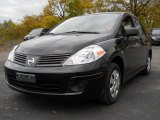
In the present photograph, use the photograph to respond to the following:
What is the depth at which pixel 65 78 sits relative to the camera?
3.84 m

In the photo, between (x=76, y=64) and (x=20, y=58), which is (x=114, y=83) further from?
(x=20, y=58)

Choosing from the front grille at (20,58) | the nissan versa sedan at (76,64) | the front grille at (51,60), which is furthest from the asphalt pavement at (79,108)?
the front grille at (20,58)

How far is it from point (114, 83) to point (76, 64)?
985 millimetres

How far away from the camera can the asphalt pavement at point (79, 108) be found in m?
3.97

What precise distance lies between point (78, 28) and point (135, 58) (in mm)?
1296

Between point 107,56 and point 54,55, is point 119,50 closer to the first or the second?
point 107,56

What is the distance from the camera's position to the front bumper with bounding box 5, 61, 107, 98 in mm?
3848

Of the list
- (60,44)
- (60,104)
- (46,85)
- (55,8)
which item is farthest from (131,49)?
(55,8)

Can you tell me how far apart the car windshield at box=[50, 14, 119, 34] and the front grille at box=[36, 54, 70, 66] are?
1.21 m

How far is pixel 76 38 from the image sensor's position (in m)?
4.49

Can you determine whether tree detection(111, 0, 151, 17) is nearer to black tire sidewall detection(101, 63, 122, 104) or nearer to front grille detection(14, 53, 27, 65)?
black tire sidewall detection(101, 63, 122, 104)

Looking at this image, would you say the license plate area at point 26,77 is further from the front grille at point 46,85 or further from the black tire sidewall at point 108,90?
the black tire sidewall at point 108,90

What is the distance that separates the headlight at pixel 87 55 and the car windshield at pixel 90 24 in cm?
82

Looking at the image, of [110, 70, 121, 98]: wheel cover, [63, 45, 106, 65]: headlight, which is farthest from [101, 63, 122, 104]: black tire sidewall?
[63, 45, 106, 65]: headlight
